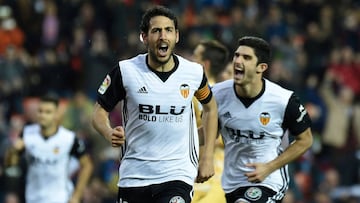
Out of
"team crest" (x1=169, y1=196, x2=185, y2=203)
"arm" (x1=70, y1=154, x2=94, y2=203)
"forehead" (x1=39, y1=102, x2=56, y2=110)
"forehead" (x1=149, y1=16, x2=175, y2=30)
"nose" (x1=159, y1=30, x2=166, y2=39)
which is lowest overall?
"arm" (x1=70, y1=154, x2=94, y2=203)

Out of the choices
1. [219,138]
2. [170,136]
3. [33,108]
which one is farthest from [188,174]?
[33,108]

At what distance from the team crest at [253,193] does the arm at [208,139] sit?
0.71 m

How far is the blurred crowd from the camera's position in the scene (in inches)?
745

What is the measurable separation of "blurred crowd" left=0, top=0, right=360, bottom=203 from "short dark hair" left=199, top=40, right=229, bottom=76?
560cm

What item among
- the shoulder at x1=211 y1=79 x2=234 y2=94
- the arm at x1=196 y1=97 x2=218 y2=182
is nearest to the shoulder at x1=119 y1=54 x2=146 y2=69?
the arm at x1=196 y1=97 x2=218 y2=182

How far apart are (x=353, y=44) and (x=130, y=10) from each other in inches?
162

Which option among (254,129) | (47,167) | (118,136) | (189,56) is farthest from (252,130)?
(189,56)

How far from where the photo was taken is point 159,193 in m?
9.95

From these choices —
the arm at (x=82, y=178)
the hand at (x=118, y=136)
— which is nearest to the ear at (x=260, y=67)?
the hand at (x=118, y=136)

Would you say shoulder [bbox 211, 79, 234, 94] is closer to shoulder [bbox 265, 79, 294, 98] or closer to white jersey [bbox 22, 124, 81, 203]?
shoulder [bbox 265, 79, 294, 98]

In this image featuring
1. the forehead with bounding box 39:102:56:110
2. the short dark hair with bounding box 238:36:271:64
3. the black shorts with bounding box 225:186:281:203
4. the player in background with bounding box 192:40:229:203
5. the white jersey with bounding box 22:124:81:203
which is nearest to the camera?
the black shorts with bounding box 225:186:281:203

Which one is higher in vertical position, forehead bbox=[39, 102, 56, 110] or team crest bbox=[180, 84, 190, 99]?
team crest bbox=[180, 84, 190, 99]

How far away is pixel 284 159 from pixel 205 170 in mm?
986

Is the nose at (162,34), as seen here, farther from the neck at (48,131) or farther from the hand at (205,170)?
the neck at (48,131)
